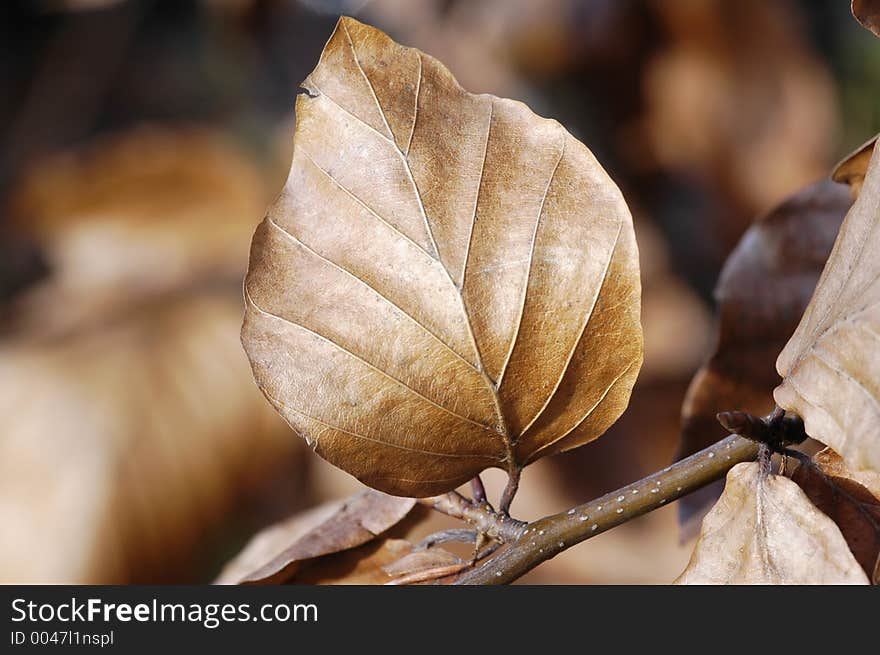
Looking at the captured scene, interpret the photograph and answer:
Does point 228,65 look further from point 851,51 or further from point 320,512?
point 320,512

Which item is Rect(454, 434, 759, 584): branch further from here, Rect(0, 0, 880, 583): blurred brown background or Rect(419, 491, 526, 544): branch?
Rect(0, 0, 880, 583): blurred brown background

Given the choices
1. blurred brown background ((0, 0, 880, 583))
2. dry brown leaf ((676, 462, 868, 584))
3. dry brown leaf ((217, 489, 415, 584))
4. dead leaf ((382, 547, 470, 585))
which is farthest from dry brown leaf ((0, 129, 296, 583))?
dry brown leaf ((676, 462, 868, 584))

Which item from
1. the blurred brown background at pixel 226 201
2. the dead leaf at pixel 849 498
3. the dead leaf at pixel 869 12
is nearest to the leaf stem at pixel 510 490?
the dead leaf at pixel 849 498

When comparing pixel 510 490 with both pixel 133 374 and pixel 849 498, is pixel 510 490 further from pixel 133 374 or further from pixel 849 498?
pixel 133 374

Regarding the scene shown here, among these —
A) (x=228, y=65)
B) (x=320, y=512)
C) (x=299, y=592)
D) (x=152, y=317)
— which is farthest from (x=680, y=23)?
(x=299, y=592)

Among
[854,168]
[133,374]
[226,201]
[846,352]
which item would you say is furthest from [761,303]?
[226,201]

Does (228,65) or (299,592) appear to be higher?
(228,65)
